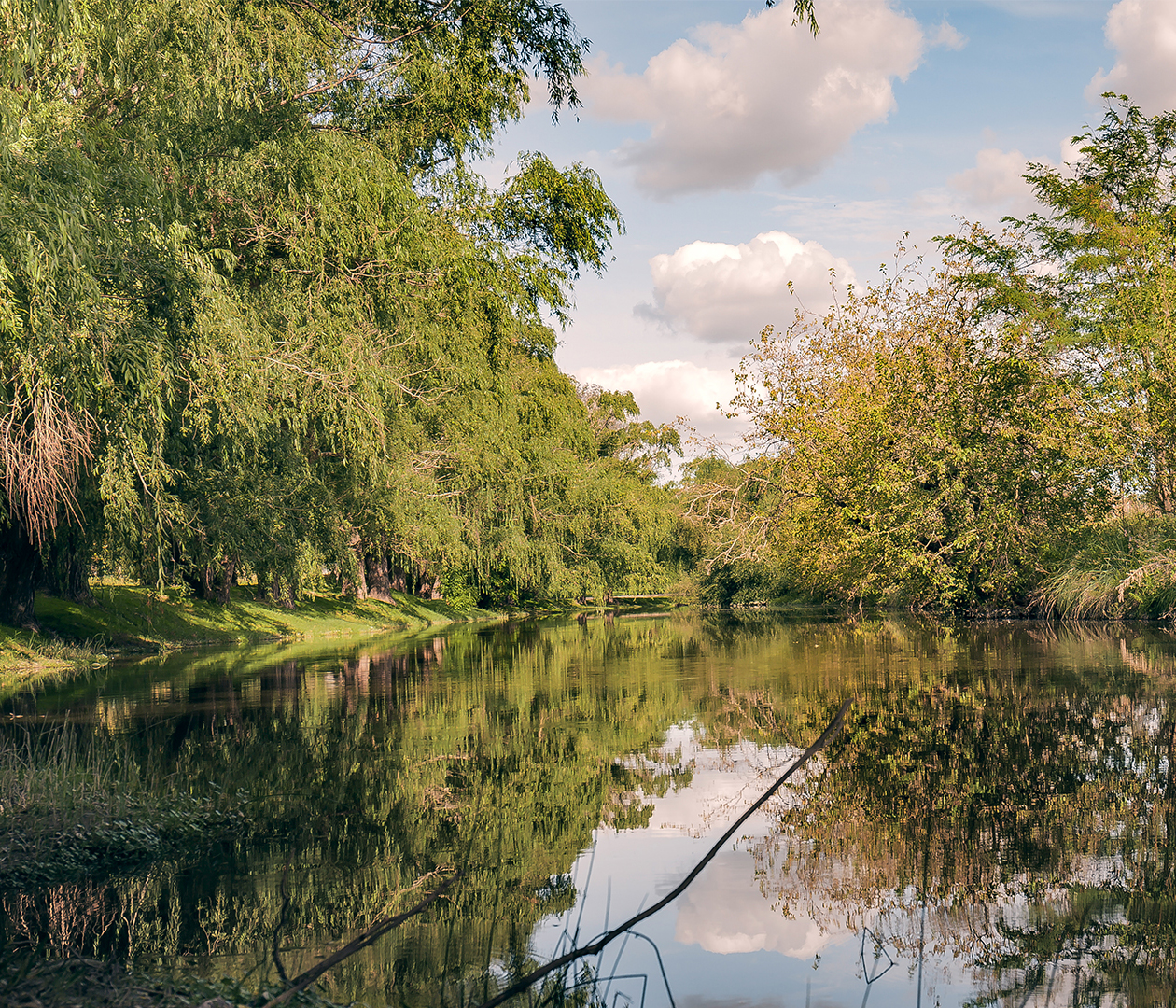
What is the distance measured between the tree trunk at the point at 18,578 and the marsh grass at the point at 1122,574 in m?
23.3

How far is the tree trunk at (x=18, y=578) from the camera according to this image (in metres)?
21.5

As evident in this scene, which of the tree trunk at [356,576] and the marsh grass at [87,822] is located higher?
the tree trunk at [356,576]

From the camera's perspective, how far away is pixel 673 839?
786cm

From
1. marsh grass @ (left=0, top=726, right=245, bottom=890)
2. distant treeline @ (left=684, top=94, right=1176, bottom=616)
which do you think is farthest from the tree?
marsh grass @ (left=0, top=726, right=245, bottom=890)

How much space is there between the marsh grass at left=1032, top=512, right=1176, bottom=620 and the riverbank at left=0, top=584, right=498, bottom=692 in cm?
2088

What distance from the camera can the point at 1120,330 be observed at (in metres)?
26.1

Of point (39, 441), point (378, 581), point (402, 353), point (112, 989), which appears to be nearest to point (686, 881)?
point (112, 989)

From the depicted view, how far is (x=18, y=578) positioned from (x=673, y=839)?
18.9 m

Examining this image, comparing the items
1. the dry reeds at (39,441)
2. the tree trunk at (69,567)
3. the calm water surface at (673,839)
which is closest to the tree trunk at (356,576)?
the tree trunk at (69,567)

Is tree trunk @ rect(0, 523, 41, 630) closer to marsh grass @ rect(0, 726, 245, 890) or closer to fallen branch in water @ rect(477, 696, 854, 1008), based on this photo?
marsh grass @ rect(0, 726, 245, 890)

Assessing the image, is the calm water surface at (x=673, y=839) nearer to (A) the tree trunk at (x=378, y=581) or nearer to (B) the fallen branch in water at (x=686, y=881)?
(B) the fallen branch in water at (x=686, y=881)

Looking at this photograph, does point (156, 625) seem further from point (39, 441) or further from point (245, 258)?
point (39, 441)

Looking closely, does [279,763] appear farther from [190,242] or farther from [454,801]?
[190,242]

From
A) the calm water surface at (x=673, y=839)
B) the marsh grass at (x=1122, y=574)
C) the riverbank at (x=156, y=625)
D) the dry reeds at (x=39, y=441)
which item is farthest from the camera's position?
the marsh grass at (x=1122, y=574)
